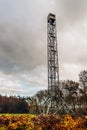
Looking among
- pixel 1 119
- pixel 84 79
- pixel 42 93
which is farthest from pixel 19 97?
pixel 1 119

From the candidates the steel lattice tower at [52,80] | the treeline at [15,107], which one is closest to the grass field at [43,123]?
the steel lattice tower at [52,80]

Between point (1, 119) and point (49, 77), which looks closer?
point (1, 119)

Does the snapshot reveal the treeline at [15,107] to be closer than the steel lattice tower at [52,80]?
No

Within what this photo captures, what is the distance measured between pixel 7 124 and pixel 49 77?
3402 centimetres

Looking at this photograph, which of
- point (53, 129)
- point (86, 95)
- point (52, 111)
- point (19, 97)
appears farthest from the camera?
point (19, 97)

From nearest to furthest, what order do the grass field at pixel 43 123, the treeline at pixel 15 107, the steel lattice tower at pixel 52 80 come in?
1. the grass field at pixel 43 123
2. the steel lattice tower at pixel 52 80
3. the treeline at pixel 15 107

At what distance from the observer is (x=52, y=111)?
43000 mm

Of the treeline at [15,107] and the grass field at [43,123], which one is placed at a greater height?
the treeline at [15,107]

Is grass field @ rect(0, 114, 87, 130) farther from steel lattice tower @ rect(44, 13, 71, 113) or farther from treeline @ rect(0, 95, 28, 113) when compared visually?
treeline @ rect(0, 95, 28, 113)

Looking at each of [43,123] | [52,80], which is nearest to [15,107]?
[52,80]

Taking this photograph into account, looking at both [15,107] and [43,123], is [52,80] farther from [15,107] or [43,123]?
[15,107]

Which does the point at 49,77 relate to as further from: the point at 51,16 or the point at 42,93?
the point at 42,93

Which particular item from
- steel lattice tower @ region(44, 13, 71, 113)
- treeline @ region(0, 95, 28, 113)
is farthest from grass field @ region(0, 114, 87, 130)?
treeline @ region(0, 95, 28, 113)

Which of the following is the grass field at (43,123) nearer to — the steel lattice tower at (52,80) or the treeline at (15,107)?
the steel lattice tower at (52,80)
